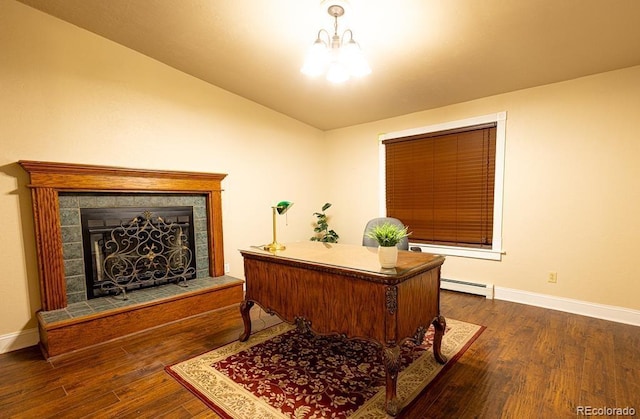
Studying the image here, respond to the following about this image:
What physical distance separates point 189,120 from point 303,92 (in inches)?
55.3

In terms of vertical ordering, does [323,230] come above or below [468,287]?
above

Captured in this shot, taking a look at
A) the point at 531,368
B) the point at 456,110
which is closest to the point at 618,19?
the point at 456,110

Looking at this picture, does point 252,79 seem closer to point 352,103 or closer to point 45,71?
point 352,103

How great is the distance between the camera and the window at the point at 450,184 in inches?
136

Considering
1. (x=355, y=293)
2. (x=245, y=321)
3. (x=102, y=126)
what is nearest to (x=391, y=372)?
(x=355, y=293)

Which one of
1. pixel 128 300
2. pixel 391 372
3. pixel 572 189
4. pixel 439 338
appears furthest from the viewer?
pixel 572 189

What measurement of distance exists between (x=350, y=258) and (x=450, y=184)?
242 centimetres

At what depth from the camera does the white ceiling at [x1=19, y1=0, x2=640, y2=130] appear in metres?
2.08

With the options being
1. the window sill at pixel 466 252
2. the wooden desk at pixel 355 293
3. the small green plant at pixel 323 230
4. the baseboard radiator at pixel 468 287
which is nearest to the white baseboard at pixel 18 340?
the wooden desk at pixel 355 293

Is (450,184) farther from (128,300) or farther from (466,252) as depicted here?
(128,300)

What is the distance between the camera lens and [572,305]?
2.99m

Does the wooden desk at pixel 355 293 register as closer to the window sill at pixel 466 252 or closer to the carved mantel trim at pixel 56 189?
the carved mantel trim at pixel 56 189

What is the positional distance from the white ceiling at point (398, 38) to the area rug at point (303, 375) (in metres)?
2.45

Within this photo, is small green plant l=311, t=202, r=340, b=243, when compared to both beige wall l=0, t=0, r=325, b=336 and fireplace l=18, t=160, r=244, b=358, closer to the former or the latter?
beige wall l=0, t=0, r=325, b=336
